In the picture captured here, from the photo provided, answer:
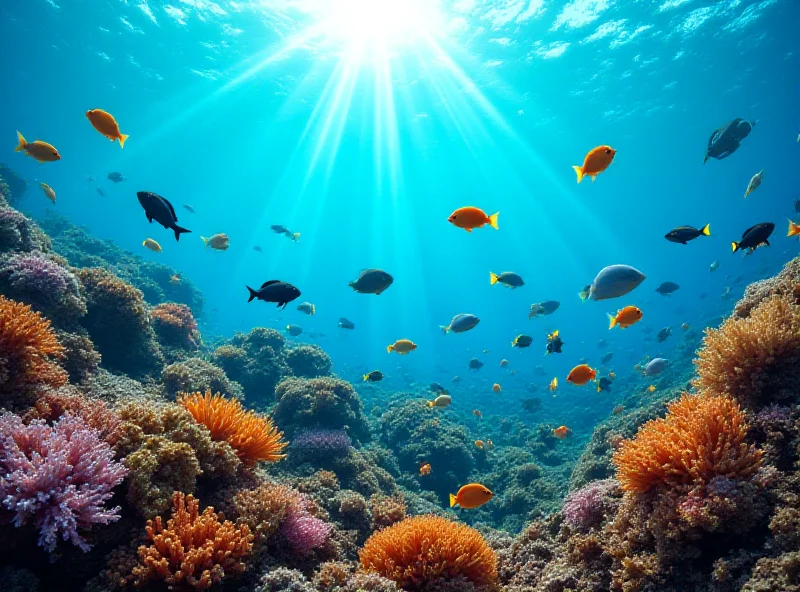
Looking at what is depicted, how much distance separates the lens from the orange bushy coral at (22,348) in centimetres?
364

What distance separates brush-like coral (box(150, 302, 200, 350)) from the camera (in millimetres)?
10289

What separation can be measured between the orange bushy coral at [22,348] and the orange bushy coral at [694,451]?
573cm

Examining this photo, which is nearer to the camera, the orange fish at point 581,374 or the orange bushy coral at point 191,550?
the orange bushy coral at point 191,550

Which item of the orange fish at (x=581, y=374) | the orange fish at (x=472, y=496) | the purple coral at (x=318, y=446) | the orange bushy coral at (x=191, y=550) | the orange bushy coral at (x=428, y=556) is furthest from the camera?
the orange fish at (x=581, y=374)

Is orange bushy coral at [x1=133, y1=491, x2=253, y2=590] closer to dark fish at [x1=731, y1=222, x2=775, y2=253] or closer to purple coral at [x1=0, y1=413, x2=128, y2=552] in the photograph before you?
purple coral at [x1=0, y1=413, x2=128, y2=552]

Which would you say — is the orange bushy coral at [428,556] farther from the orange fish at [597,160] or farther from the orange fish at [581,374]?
the orange fish at [581,374]

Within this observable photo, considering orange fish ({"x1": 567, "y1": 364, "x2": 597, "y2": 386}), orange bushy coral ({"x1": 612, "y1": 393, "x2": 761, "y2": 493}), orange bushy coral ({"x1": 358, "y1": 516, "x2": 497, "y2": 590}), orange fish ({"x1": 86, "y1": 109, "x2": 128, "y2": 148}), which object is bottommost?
orange bushy coral ({"x1": 358, "y1": 516, "x2": 497, "y2": 590})

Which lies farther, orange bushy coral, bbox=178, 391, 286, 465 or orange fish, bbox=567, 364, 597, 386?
orange fish, bbox=567, 364, 597, 386

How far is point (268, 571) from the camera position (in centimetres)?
330

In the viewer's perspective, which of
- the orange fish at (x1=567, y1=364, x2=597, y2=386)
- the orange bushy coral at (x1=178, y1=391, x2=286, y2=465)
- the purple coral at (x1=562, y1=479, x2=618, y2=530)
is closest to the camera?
the purple coral at (x1=562, y1=479, x2=618, y2=530)

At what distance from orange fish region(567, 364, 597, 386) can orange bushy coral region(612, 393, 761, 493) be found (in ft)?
15.5

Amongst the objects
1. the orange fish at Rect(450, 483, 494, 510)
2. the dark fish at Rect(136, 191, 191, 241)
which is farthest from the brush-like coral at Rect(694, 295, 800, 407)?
the dark fish at Rect(136, 191, 191, 241)

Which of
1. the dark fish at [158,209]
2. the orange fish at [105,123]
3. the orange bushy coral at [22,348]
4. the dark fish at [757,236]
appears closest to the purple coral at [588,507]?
the dark fish at [757,236]

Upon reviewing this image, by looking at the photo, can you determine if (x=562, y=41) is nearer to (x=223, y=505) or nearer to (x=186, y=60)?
(x=186, y=60)
